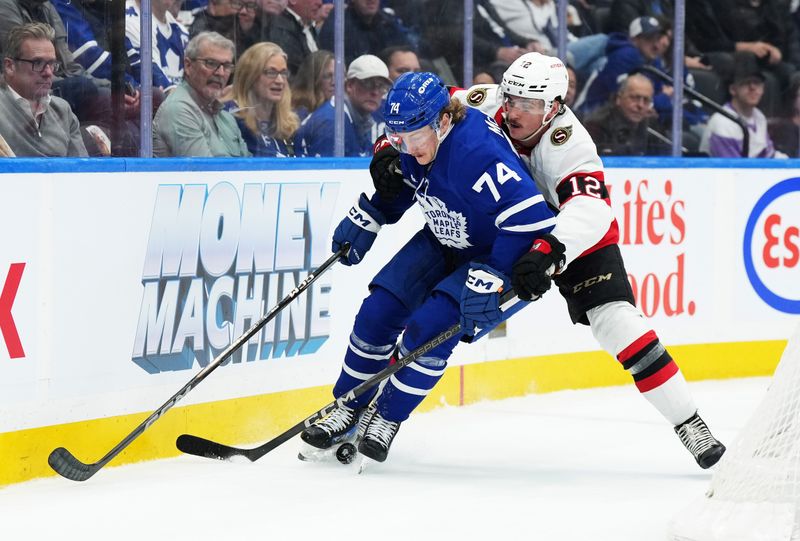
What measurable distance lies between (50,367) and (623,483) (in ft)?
5.51

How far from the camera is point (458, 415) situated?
4.93 meters

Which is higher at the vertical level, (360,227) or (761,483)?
(360,227)

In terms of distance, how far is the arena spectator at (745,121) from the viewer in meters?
6.18

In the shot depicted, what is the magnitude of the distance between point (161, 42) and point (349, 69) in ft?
3.04

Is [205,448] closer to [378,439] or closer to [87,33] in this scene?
[378,439]

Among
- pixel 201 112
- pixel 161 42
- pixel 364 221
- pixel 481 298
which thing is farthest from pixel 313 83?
pixel 481 298

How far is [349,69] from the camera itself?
16.5 ft

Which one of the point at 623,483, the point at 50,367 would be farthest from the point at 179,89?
the point at 623,483

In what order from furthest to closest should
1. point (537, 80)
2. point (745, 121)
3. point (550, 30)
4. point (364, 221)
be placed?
1. point (745, 121)
2. point (550, 30)
3. point (364, 221)
4. point (537, 80)

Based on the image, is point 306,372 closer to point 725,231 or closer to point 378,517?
point 378,517

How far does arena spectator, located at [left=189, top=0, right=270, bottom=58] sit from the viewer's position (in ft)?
14.6

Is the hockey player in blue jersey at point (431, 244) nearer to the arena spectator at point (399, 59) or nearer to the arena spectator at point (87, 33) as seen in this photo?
the arena spectator at point (87, 33)

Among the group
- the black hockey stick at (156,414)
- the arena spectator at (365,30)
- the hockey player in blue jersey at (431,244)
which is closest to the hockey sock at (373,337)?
the hockey player in blue jersey at (431,244)

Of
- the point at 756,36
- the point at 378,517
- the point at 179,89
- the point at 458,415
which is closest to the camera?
the point at 378,517
